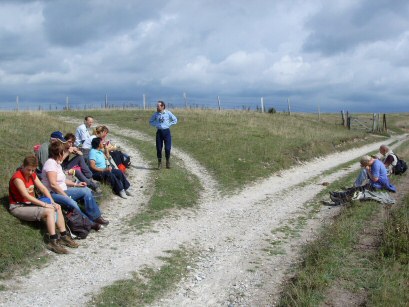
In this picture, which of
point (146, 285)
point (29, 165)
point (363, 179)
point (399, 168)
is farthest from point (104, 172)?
point (399, 168)

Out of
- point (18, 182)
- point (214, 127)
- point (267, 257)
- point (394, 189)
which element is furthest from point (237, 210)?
point (214, 127)

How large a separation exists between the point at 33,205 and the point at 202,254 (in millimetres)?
3436

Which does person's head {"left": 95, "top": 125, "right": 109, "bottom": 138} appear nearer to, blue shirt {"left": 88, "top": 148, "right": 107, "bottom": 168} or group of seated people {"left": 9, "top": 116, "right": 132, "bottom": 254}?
blue shirt {"left": 88, "top": 148, "right": 107, "bottom": 168}

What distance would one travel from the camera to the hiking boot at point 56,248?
25.0 ft

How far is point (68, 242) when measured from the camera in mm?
7980

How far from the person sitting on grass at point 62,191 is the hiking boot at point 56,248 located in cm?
116

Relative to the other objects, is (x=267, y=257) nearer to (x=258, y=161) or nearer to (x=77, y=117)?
(x=258, y=161)

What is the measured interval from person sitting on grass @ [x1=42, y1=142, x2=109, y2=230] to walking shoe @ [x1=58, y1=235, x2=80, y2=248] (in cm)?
86

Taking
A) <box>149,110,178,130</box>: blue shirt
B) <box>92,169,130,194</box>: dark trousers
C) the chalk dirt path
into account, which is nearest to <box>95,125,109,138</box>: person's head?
<box>92,169,130,194</box>: dark trousers

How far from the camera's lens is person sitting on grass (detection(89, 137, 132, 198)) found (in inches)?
467

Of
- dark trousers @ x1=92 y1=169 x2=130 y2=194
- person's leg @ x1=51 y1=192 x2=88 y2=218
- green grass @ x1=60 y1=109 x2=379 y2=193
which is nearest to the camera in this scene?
A: person's leg @ x1=51 y1=192 x2=88 y2=218

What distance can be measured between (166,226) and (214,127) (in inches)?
718

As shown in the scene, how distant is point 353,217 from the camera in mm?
10250

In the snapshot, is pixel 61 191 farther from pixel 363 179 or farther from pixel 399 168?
pixel 399 168
